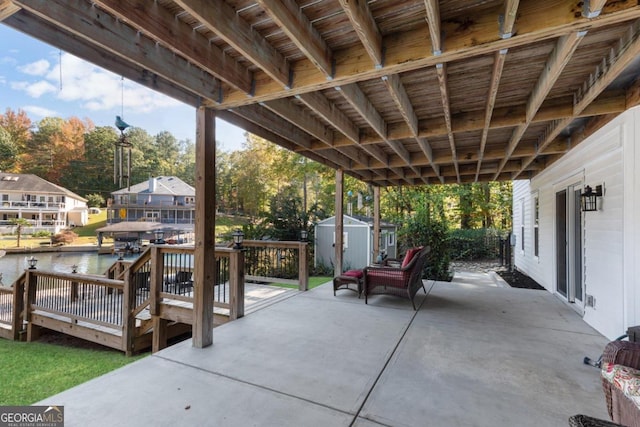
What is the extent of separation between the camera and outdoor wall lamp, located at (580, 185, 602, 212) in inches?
145

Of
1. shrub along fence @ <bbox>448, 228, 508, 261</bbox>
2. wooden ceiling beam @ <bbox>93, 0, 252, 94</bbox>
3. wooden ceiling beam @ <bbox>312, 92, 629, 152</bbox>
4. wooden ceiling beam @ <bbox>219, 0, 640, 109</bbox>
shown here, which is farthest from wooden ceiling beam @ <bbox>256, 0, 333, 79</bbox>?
shrub along fence @ <bbox>448, 228, 508, 261</bbox>

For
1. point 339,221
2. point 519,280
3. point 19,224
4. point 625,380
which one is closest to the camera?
point 625,380

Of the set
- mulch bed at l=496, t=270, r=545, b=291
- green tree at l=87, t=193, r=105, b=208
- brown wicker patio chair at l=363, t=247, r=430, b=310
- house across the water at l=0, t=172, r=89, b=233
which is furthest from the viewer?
green tree at l=87, t=193, r=105, b=208

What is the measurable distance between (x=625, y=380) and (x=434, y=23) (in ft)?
7.82

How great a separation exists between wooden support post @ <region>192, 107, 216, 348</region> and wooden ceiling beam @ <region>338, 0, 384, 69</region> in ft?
6.68

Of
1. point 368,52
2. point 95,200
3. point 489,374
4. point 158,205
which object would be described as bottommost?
point 489,374

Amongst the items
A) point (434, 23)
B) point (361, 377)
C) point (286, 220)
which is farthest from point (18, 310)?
point (434, 23)

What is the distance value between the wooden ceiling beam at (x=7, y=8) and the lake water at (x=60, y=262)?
1857cm

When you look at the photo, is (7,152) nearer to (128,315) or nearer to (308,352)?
(128,315)

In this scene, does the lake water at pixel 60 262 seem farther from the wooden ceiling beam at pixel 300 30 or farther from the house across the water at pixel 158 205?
the wooden ceiling beam at pixel 300 30

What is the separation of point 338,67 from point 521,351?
3677mm

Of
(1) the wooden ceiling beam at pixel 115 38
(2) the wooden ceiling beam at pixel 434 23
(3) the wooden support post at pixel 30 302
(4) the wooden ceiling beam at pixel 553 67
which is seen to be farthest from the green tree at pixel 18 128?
(4) the wooden ceiling beam at pixel 553 67

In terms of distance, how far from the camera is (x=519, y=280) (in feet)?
24.6

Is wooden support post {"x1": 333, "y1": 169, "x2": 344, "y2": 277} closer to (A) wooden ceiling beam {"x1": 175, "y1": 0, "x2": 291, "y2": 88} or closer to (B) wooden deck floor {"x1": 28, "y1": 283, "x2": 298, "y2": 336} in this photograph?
(B) wooden deck floor {"x1": 28, "y1": 283, "x2": 298, "y2": 336}
